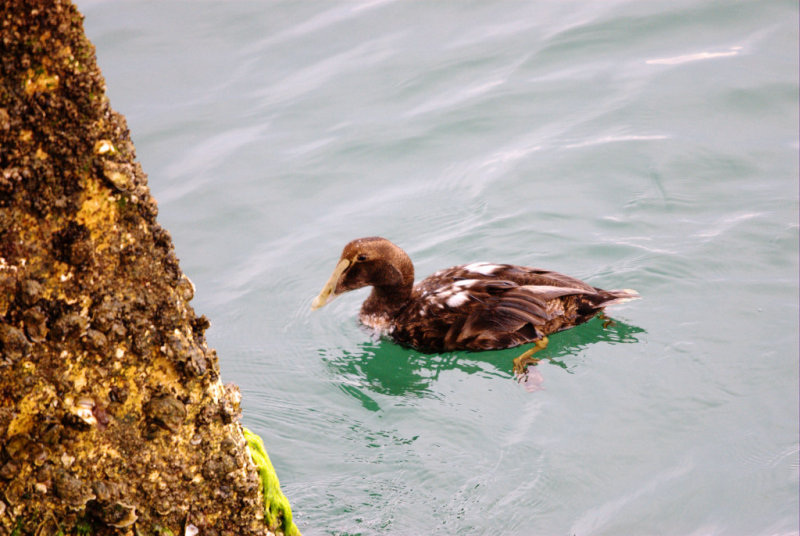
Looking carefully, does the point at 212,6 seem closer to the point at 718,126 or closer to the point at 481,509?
the point at 718,126

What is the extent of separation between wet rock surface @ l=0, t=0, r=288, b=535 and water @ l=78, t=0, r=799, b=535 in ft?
5.66

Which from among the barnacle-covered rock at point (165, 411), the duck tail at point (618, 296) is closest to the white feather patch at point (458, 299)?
the duck tail at point (618, 296)

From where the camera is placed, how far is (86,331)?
8.07ft

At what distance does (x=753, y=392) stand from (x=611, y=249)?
2023mm

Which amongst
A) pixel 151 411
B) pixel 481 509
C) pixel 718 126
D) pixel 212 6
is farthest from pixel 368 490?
pixel 212 6

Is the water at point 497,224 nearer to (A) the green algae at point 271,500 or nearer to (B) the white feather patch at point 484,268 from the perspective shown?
(B) the white feather patch at point 484,268

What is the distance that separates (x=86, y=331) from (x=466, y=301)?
161 inches

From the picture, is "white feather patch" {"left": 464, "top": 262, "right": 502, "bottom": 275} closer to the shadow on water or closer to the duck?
the duck

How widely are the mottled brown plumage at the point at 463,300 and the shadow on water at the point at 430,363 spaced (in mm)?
82

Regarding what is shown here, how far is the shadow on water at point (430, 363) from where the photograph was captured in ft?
20.0

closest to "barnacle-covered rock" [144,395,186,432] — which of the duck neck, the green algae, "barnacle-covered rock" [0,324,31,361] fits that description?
"barnacle-covered rock" [0,324,31,361]

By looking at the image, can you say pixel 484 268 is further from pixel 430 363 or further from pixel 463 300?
pixel 430 363

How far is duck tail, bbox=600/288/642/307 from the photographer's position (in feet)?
20.7

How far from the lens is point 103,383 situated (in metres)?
2.53
